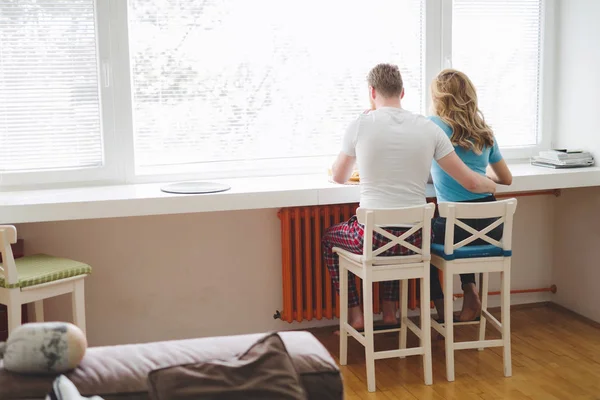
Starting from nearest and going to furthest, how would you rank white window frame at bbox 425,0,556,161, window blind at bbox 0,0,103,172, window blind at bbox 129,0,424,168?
window blind at bbox 0,0,103,172 → window blind at bbox 129,0,424,168 → white window frame at bbox 425,0,556,161

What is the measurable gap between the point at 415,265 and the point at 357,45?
1.42 metres

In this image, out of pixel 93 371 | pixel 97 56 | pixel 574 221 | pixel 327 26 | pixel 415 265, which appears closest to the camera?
pixel 93 371

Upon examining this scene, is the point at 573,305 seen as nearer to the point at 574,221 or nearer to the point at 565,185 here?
the point at 574,221

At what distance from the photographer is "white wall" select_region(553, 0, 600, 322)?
175 inches

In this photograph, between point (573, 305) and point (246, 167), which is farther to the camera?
point (573, 305)

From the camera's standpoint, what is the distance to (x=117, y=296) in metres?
4.13

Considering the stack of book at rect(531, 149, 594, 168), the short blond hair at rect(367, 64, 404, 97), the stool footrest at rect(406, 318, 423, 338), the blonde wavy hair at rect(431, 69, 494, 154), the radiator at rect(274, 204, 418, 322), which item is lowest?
the stool footrest at rect(406, 318, 423, 338)

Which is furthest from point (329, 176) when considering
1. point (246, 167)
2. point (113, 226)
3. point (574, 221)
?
point (574, 221)

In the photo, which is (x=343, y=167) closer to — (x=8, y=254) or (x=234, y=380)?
(x=8, y=254)

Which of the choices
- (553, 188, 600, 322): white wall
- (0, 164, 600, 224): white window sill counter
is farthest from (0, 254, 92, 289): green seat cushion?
(553, 188, 600, 322): white wall

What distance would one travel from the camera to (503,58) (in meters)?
4.70

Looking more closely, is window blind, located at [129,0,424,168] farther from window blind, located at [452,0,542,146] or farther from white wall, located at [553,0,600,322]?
white wall, located at [553,0,600,322]

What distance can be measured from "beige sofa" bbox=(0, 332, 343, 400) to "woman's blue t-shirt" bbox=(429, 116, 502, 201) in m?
1.90

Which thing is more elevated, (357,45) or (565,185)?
(357,45)
